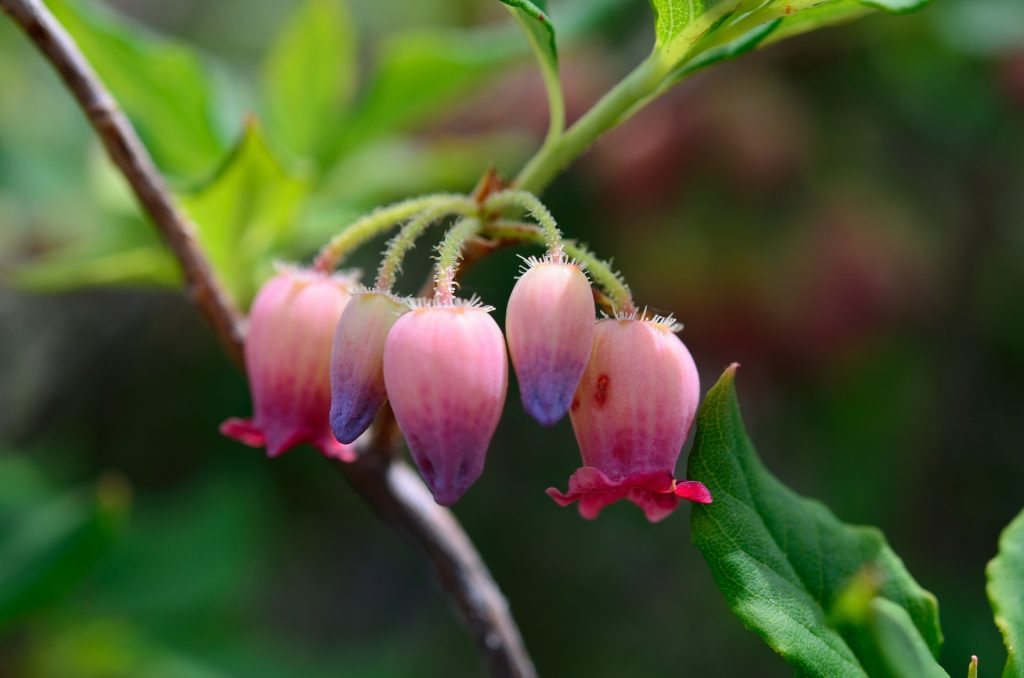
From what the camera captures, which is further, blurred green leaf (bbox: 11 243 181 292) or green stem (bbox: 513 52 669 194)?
blurred green leaf (bbox: 11 243 181 292)

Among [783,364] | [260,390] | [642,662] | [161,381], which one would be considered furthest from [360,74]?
[260,390]

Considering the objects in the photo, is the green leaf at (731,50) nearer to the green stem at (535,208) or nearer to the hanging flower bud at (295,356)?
the green stem at (535,208)

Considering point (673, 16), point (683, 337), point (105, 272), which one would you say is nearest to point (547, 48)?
point (673, 16)

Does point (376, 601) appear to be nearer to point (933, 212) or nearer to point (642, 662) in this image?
point (642, 662)

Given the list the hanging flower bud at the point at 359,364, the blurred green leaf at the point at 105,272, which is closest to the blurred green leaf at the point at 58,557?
the blurred green leaf at the point at 105,272

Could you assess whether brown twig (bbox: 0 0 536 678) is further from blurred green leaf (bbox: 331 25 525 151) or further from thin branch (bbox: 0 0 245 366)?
blurred green leaf (bbox: 331 25 525 151)

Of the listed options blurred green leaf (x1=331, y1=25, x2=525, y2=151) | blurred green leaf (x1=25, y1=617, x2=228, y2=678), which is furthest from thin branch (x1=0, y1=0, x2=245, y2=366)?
blurred green leaf (x1=25, y1=617, x2=228, y2=678)

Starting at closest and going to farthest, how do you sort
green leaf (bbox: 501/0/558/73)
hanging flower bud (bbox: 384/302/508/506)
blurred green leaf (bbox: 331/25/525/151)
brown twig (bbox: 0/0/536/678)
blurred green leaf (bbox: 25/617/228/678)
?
hanging flower bud (bbox: 384/302/508/506) < green leaf (bbox: 501/0/558/73) < brown twig (bbox: 0/0/536/678) < blurred green leaf (bbox: 331/25/525/151) < blurred green leaf (bbox: 25/617/228/678)

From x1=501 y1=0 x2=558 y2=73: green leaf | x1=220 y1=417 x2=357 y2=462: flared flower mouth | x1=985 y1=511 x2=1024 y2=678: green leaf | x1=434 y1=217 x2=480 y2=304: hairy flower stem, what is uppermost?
x1=501 y1=0 x2=558 y2=73: green leaf
